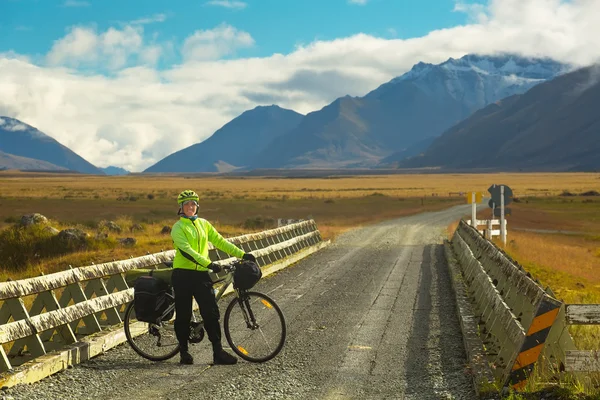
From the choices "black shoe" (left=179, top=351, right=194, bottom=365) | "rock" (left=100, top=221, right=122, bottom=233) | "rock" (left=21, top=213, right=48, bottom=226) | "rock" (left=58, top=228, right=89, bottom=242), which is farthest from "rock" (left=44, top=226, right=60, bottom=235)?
"black shoe" (left=179, top=351, right=194, bottom=365)

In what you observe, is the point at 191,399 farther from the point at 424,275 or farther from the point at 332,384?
the point at 424,275

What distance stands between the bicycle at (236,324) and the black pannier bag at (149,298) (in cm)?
10

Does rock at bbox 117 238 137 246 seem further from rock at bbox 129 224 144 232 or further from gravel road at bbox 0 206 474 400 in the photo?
gravel road at bbox 0 206 474 400

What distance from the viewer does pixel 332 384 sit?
25.6 ft

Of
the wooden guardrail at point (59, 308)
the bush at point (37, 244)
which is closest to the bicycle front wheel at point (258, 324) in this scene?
the wooden guardrail at point (59, 308)

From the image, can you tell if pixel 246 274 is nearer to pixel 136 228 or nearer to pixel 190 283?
pixel 190 283

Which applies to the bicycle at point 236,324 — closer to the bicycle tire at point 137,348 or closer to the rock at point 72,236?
the bicycle tire at point 137,348

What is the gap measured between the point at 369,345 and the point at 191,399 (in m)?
3.26

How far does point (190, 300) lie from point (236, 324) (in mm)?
866

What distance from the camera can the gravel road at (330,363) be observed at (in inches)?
295

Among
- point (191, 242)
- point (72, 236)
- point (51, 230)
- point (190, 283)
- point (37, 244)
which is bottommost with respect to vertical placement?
point (37, 244)

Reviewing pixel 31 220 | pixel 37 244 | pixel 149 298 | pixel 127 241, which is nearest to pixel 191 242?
pixel 149 298

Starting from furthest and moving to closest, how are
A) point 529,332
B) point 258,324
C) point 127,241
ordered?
point 127,241, point 258,324, point 529,332

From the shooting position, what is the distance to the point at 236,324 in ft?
30.8
